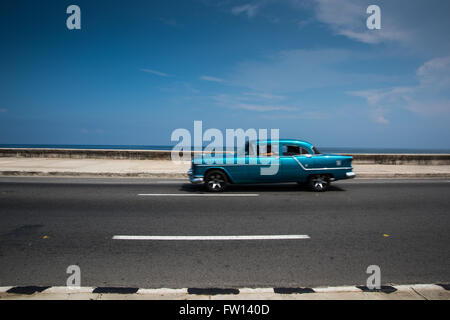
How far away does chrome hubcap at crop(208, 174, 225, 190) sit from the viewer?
8273mm

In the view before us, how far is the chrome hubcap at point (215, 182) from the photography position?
27.1 ft

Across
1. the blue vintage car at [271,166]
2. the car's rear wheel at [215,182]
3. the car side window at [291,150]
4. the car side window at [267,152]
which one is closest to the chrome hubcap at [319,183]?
the blue vintage car at [271,166]

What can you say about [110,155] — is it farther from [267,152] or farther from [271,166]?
[271,166]

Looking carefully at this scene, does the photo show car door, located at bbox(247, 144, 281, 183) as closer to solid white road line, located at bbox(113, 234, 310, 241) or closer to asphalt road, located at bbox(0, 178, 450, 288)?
asphalt road, located at bbox(0, 178, 450, 288)

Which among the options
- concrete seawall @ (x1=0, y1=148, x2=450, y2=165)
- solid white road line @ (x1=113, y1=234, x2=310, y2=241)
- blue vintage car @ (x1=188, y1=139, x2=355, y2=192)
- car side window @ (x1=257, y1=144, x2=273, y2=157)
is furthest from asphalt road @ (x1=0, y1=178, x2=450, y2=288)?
concrete seawall @ (x1=0, y1=148, x2=450, y2=165)

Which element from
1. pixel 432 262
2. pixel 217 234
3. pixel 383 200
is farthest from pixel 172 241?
pixel 383 200

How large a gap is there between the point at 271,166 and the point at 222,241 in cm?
422

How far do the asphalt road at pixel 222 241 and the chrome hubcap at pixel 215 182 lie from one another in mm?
546

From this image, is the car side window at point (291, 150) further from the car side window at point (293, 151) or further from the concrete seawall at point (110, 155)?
the concrete seawall at point (110, 155)

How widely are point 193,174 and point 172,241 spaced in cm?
414

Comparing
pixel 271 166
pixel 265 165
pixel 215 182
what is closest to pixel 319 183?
pixel 271 166

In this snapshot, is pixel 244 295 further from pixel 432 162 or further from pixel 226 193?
pixel 432 162

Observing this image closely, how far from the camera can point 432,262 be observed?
3.57 m
